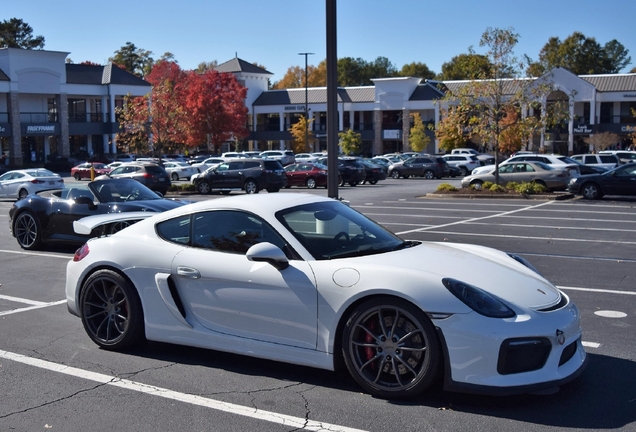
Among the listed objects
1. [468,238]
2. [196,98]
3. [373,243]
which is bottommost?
[468,238]

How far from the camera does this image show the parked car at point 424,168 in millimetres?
45500

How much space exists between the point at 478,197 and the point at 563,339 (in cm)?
2237

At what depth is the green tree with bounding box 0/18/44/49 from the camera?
95.9m

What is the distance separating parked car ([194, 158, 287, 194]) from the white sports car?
25.9m

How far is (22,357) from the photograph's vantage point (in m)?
6.64

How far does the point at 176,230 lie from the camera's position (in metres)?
6.61

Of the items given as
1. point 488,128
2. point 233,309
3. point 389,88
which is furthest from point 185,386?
point 389,88

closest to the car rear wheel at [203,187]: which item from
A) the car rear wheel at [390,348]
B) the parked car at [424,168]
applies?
the parked car at [424,168]

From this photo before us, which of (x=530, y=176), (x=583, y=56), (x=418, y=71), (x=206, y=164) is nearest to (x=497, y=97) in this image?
(x=530, y=176)

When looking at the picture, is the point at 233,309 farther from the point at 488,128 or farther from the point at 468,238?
the point at 488,128

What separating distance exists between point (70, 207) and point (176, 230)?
7713mm

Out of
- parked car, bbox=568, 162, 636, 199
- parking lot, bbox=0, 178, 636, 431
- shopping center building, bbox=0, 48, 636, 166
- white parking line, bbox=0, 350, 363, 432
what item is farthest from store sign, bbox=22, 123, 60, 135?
white parking line, bbox=0, 350, 363, 432

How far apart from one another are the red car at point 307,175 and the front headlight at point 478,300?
31595mm

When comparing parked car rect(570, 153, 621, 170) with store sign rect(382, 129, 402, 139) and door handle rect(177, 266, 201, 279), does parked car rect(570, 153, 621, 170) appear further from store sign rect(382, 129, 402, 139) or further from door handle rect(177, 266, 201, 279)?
store sign rect(382, 129, 402, 139)
